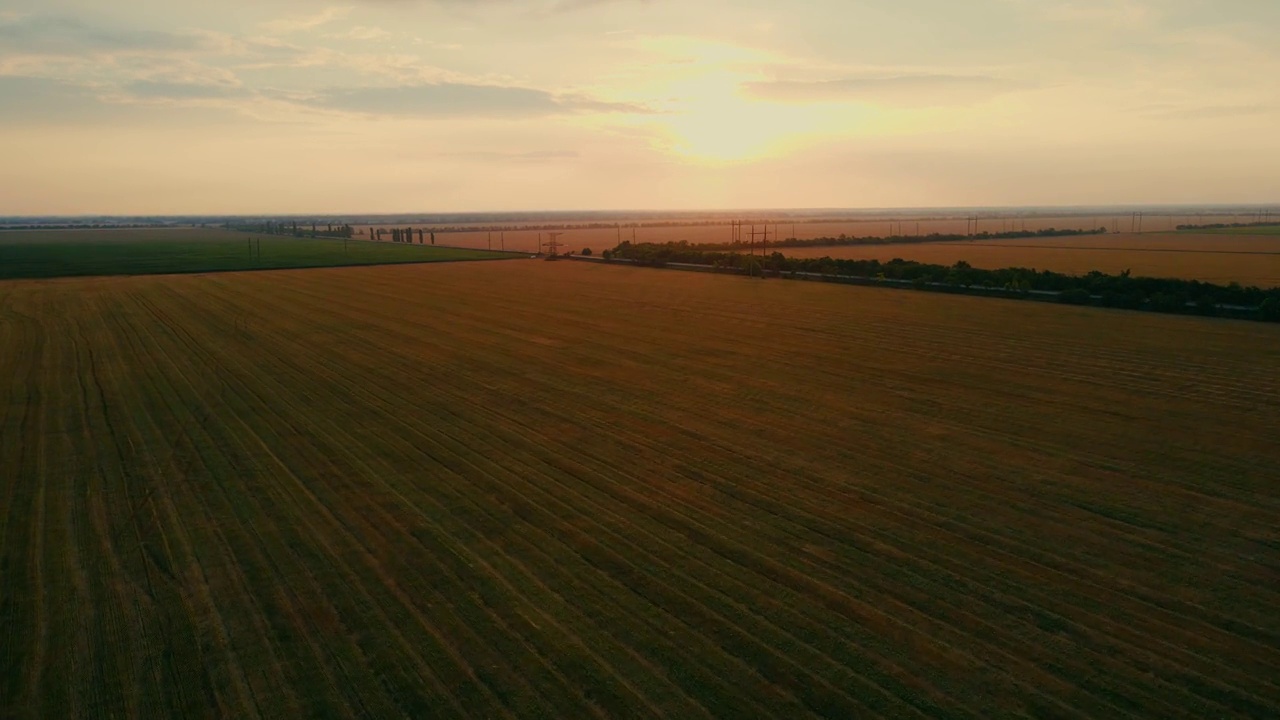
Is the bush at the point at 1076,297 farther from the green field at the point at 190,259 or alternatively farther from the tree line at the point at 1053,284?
the green field at the point at 190,259

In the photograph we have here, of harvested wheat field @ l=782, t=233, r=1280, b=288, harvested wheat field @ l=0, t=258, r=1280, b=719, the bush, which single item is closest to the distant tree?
the bush

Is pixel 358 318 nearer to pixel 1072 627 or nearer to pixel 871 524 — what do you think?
pixel 871 524

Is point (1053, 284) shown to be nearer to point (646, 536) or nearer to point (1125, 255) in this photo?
point (646, 536)

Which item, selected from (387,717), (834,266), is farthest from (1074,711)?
(834,266)

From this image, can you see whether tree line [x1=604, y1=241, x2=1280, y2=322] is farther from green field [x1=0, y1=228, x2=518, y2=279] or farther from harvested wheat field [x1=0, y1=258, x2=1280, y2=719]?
green field [x1=0, y1=228, x2=518, y2=279]

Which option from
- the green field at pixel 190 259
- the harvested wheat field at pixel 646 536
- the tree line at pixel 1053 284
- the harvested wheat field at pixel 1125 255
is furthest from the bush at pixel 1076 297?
the green field at pixel 190 259

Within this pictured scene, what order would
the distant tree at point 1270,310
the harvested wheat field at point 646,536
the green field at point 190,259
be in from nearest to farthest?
1. the harvested wheat field at point 646,536
2. the distant tree at point 1270,310
3. the green field at point 190,259

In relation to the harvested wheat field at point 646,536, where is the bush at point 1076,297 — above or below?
above
